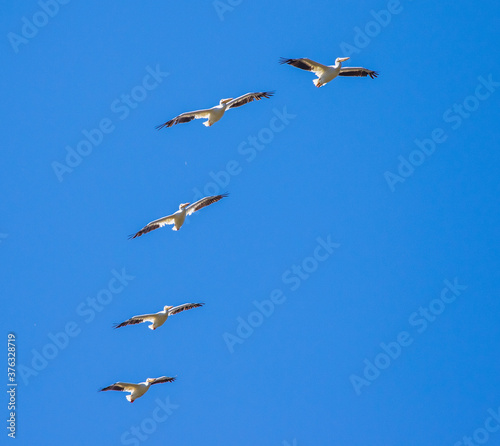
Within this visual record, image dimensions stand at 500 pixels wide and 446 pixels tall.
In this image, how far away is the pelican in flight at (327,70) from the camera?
1362 inches

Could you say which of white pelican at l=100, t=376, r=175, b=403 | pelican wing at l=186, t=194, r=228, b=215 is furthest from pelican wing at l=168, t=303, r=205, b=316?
pelican wing at l=186, t=194, r=228, b=215

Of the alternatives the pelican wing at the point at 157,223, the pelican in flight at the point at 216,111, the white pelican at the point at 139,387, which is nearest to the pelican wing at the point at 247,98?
the pelican in flight at the point at 216,111

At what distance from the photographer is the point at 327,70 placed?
3531cm

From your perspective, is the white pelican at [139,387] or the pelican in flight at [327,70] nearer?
the pelican in flight at [327,70]

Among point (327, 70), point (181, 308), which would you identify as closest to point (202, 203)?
point (181, 308)

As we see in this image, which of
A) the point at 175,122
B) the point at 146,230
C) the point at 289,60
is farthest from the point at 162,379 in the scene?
the point at 289,60

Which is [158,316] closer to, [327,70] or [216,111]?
[216,111]

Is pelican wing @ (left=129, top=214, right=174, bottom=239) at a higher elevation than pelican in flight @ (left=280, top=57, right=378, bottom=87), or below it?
below

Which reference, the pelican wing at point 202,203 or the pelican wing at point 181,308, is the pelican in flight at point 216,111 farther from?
the pelican wing at point 181,308

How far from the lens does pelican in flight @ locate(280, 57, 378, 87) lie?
113ft

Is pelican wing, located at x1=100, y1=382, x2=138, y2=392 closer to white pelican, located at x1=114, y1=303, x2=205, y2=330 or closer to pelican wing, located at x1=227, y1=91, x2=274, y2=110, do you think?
white pelican, located at x1=114, y1=303, x2=205, y2=330

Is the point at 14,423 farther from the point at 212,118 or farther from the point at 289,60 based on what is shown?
the point at 289,60

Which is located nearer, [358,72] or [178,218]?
[358,72]

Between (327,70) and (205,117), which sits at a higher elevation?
(327,70)
